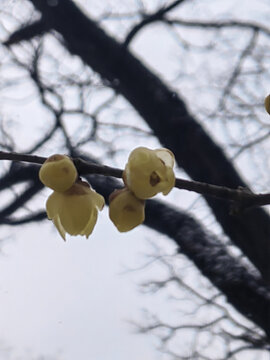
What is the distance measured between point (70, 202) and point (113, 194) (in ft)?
0.08

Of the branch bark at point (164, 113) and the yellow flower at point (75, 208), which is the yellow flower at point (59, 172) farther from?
the branch bark at point (164, 113)

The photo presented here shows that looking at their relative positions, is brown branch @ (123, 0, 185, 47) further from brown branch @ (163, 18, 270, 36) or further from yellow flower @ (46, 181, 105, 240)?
yellow flower @ (46, 181, 105, 240)

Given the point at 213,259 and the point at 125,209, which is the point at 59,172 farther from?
the point at 213,259

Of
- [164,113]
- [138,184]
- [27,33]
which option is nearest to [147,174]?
[138,184]

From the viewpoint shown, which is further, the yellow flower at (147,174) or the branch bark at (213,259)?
the branch bark at (213,259)

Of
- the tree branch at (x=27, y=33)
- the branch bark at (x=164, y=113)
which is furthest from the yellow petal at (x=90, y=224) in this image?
the tree branch at (x=27, y=33)

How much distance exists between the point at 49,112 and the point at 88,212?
834 millimetres

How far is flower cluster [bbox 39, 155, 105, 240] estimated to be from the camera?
9.4 inches

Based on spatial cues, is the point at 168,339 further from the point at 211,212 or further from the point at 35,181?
the point at 35,181

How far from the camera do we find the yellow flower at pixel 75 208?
0.25 m

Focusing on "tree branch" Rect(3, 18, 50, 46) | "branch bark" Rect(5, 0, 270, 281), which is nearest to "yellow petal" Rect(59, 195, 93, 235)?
"branch bark" Rect(5, 0, 270, 281)

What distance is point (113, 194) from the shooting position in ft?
0.84

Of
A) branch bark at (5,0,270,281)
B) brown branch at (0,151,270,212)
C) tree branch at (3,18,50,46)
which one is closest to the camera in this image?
brown branch at (0,151,270,212)

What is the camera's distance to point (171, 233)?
99cm
